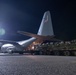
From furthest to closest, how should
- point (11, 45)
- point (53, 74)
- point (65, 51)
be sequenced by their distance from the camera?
point (11, 45)
point (65, 51)
point (53, 74)

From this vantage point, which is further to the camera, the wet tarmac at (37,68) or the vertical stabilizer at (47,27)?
the vertical stabilizer at (47,27)

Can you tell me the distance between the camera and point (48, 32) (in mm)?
66000

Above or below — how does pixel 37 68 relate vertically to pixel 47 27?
below

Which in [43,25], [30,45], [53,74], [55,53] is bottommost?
[53,74]

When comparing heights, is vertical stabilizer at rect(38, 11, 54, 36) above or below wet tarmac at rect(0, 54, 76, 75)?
above

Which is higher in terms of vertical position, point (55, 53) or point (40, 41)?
point (40, 41)

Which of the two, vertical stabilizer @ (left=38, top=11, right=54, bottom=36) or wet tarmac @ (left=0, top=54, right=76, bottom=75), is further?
vertical stabilizer @ (left=38, top=11, right=54, bottom=36)

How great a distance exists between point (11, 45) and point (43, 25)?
1154 centimetres

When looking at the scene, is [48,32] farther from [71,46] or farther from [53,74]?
[53,74]

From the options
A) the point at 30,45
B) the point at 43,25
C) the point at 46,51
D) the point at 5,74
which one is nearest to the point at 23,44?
the point at 30,45

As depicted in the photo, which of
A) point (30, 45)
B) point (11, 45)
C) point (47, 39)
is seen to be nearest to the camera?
point (47, 39)

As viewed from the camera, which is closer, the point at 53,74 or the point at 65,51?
the point at 53,74

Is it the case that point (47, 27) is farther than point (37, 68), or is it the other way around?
point (47, 27)

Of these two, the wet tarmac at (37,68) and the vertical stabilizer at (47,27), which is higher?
the vertical stabilizer at (47,27)
